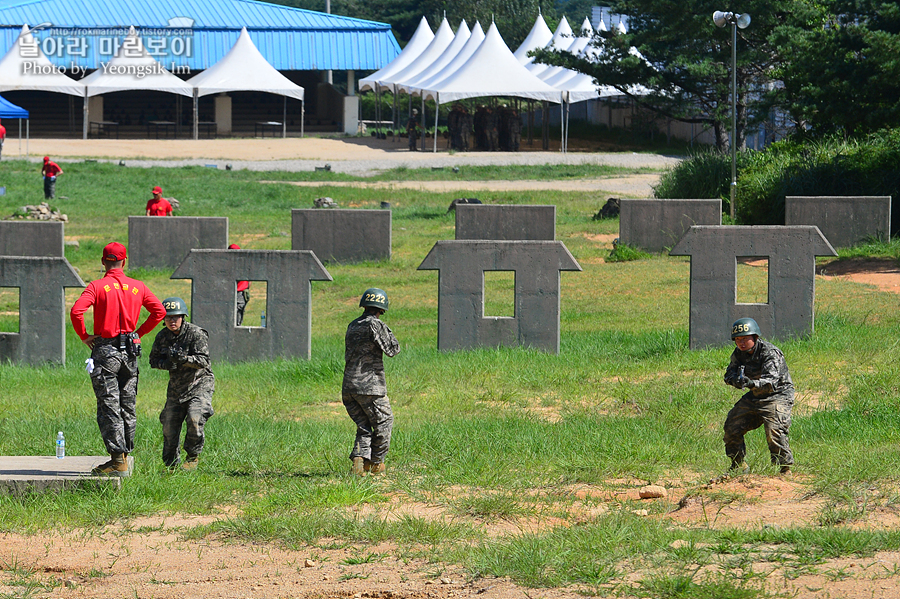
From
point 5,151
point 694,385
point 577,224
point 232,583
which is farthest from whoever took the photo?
point 5,151

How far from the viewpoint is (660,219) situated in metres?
22.2

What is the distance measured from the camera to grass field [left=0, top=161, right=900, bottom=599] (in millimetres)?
6355

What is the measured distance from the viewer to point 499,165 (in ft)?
140

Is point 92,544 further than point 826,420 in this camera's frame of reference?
No

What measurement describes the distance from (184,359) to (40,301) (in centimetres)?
645

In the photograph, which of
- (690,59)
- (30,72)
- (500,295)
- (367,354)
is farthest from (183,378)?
(30,72)

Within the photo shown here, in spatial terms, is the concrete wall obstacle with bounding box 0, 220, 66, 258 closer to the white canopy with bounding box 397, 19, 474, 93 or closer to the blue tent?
the blue tent

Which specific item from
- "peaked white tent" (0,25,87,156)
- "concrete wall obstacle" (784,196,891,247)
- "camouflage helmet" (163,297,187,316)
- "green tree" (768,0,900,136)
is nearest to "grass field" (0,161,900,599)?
"camouflage helmet" (163,297,187,316)

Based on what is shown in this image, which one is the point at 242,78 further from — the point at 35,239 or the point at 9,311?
the point at 9,311

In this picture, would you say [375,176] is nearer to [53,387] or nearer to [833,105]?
[833,105]

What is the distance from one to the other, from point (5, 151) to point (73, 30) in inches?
535

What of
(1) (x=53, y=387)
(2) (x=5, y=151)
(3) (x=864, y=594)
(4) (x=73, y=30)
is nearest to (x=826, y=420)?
(3) (x=864, y=594)

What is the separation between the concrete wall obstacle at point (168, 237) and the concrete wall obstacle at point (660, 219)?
25.1 ft

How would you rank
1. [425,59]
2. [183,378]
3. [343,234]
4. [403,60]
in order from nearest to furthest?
[183,378] < [343,234] < [425,59] < [403,60]
